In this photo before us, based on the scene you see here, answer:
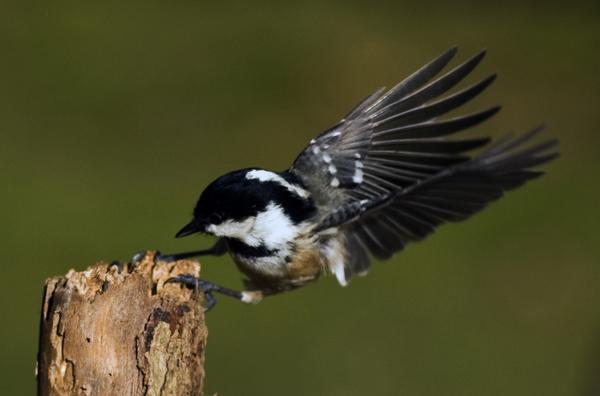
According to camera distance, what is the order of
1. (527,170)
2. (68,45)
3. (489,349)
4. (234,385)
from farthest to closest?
(68,45), (489,349), (234,385), (527,170)

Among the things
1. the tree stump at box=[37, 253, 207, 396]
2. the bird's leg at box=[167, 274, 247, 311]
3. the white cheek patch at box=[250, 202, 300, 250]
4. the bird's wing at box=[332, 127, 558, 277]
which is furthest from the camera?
the white cheek patch at box=[250, 202, 300, 250]

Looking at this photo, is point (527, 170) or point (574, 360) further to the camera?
point (574, 360)

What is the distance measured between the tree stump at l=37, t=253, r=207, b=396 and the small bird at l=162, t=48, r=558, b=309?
386 mm

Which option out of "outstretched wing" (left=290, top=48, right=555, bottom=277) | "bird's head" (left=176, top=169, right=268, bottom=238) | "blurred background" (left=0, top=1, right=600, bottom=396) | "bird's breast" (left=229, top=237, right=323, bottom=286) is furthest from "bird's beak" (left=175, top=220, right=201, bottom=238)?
"blurred background" (left=0, top=1, right=600, bottom=396)

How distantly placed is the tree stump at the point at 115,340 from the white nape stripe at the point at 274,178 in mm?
450

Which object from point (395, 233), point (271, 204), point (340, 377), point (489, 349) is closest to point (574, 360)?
point (489, 349)

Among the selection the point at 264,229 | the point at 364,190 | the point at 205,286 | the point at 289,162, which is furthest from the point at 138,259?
the point at 289,162

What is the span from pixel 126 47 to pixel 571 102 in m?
2.62

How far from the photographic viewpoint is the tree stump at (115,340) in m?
1.81

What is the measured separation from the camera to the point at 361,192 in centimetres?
261

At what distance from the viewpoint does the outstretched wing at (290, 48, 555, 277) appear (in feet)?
8.04

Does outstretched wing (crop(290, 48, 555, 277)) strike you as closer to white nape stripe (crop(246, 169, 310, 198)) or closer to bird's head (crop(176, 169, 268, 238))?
white nape stripe (crop(246, 169, 310, 198))

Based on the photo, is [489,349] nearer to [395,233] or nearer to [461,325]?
[461,325]

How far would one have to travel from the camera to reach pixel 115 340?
1.83m
